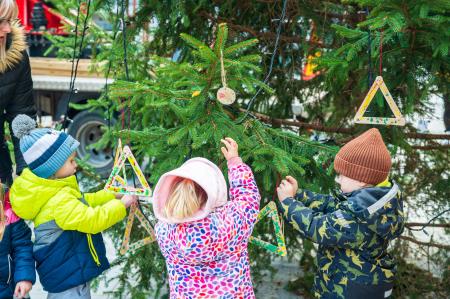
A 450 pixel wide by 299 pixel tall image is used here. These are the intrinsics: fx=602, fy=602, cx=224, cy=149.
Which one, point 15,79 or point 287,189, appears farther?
point 15,79

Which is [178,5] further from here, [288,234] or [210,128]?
[288,234]

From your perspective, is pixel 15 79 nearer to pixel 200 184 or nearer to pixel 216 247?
pixel 200 184

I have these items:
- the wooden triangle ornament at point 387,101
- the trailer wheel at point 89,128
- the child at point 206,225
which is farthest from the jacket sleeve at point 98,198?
the trailer wheel at point 89,128

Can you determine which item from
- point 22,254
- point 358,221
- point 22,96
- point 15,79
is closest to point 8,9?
point 15,79

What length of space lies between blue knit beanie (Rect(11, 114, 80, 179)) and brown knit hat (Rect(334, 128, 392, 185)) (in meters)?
1.36

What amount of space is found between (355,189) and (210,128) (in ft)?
2.49

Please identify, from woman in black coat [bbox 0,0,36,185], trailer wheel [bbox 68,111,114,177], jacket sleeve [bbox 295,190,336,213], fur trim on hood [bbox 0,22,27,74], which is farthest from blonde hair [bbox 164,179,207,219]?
trailer wheel [bbox 68,111,114,177]

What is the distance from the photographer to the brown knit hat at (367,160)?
2.73 metres

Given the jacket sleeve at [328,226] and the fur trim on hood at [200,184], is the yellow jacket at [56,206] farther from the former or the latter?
the jacket sleeve at [328,226]

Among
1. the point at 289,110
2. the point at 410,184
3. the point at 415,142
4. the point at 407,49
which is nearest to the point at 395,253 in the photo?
the point at 410,184

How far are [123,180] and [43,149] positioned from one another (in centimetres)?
42

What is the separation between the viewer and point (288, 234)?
4648mm

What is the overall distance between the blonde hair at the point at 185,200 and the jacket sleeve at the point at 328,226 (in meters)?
0.49

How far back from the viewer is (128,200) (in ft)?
10.2
